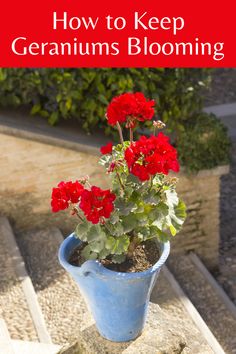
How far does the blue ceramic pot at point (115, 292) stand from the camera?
3.79 metres

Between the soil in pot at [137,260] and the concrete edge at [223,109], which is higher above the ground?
the soil in pot at [137,260]

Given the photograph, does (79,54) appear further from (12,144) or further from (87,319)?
(87,319)

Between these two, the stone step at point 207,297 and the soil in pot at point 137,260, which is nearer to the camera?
the soil in pot at point 137,260

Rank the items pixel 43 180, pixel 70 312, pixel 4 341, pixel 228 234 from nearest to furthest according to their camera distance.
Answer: pixel 4 341 < pixel 70 312 < pixel 43 180 < pixel 228 234

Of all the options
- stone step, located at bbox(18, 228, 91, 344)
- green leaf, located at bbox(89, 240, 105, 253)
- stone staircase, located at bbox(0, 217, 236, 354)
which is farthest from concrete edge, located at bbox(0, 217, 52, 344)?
green leaf, located at bbox(89, 240, 105, 253)

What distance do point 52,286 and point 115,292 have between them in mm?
1937

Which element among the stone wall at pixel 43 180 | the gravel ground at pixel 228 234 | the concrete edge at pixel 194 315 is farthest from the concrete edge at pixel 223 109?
the concrete edge at pixel 194 315

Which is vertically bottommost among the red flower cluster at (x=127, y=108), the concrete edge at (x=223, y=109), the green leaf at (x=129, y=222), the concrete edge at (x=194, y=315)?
the concrete edge at (x=194, y=315)

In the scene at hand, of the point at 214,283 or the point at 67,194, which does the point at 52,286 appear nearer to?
the point at 214,283

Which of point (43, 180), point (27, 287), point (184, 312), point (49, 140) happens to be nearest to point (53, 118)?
point (49, 140)

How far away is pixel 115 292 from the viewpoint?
3.84 m

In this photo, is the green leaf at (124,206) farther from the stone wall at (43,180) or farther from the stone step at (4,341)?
the stone wall at (43,180)

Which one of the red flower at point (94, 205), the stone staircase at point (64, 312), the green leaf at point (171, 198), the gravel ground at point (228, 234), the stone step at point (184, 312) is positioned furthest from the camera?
the gravel ground at point (228, 234)

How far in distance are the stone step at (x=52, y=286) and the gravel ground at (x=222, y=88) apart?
4602 millimetres
